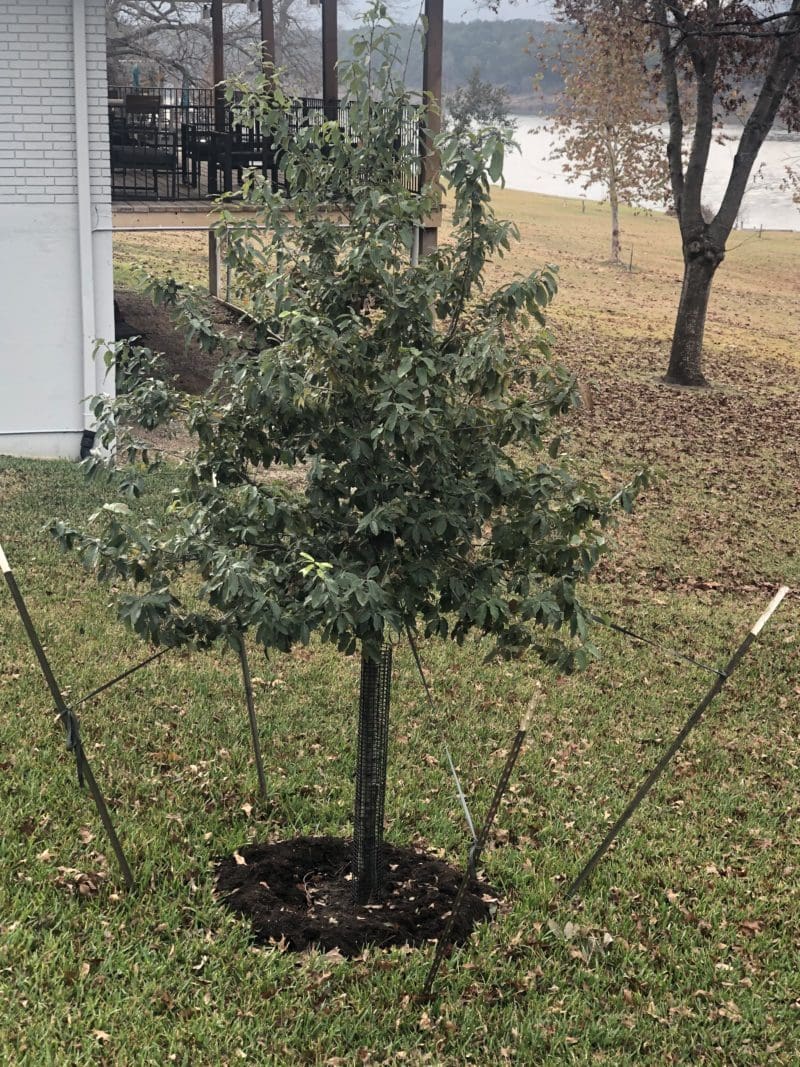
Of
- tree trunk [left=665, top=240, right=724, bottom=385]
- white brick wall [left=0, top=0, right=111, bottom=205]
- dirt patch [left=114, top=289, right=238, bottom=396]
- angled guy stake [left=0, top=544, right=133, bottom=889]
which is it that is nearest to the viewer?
angled guy stake [left=0, top=544, right=133, bottom=889]

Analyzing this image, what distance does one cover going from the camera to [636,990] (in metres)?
4.75

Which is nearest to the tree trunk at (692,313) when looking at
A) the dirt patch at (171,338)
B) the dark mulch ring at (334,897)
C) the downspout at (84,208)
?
the dirt patch at (171,338)

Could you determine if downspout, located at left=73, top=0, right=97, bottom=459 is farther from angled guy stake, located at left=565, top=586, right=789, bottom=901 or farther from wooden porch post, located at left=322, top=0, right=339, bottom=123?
angled guy stake, located at left=565, top=586, right=789, bottom=901

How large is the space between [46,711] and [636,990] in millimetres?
3614

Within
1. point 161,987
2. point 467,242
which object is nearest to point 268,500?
point 467,242

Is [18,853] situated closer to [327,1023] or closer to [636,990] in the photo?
[327,1023]

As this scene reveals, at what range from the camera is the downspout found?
11.4m

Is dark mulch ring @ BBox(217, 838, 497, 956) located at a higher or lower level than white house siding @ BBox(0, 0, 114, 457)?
lower

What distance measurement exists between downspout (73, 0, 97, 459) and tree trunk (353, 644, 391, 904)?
24.9ft

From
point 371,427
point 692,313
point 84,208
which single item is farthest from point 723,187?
point 371,427

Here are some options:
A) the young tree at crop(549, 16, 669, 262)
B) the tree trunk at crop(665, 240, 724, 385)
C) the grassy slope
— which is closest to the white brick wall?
the grassy slope

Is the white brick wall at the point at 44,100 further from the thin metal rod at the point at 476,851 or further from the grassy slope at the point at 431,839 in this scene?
the thin metal rod at the point at 476,851

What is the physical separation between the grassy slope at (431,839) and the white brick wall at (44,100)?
3.23 metres

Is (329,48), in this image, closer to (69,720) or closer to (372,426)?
(372,426)
